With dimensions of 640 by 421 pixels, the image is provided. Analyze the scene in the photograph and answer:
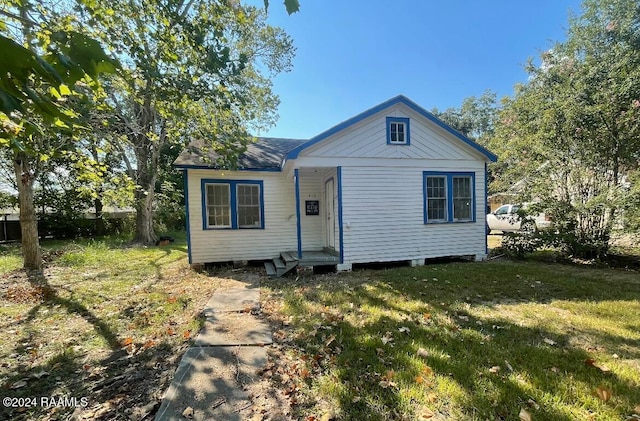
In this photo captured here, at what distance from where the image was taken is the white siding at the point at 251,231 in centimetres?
814

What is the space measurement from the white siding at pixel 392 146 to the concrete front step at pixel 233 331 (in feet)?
14.4

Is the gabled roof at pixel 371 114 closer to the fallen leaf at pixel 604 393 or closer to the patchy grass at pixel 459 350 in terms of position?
the patchy grass at pixel 459 350

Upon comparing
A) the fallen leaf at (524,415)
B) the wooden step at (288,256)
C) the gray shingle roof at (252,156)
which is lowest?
the fallen leaf at (524,415)

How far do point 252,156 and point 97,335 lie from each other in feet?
20.3

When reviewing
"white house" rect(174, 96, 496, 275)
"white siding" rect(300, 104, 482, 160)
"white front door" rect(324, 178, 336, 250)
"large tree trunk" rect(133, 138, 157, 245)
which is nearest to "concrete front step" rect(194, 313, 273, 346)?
"white house" rect(174, 96, 496, 275)

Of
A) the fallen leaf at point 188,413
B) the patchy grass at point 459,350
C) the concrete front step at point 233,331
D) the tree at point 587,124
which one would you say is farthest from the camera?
the tree at point 587,124

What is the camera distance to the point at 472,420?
218 centimetres

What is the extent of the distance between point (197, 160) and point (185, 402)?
6819 millimetres

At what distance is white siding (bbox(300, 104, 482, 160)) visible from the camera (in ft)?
24.7

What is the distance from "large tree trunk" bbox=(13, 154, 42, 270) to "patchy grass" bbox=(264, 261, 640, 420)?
293 inches

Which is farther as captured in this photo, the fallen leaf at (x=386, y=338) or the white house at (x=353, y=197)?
the white house at (x=353, y=197)

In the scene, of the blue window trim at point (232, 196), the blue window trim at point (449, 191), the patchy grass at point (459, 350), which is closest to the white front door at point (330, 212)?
the blue window trim at point (232, 196)

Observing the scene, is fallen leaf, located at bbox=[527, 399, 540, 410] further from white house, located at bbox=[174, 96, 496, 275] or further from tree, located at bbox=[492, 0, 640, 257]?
tree, located at bbox=[492, 0, 640, 257]

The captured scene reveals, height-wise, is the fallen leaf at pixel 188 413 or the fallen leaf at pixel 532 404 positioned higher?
the fallen leaf at pixel 188 413
